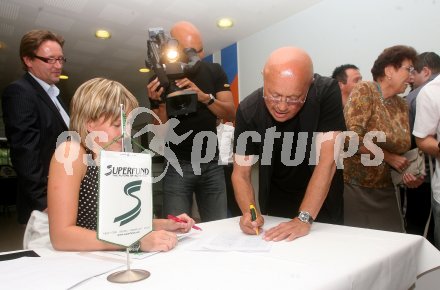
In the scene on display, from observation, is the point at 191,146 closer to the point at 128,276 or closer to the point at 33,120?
the point at 33,120

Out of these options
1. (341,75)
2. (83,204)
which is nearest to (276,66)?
(83,204)

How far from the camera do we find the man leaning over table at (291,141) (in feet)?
4.42

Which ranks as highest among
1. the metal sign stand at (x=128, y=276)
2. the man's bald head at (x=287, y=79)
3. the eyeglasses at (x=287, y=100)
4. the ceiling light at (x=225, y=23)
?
the ceiling light at (x=225, y=23)

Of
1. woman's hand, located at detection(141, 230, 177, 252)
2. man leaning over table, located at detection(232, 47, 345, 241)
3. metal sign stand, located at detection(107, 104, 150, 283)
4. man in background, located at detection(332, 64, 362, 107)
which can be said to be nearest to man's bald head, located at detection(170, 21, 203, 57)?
man leaning over table, located at detection(232, 47, 345, 241)

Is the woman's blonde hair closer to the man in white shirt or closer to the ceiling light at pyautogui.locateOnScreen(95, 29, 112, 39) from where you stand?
the man in white shirt

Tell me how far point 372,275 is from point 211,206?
122cm

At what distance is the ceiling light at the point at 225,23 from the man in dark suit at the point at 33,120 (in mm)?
2917

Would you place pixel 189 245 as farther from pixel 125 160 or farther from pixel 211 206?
pixel 211 206

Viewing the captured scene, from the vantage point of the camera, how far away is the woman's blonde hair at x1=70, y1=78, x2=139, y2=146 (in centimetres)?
113

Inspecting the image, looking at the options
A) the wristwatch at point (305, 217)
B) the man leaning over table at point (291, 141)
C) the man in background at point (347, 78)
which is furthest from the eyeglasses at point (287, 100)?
the man in background at point (347, 78)

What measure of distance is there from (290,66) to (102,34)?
13.7ft

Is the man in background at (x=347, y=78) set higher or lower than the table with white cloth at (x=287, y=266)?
higher

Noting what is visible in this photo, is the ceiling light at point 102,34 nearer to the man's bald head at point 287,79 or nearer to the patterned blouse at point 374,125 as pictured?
the patterned blouse at point 374,125

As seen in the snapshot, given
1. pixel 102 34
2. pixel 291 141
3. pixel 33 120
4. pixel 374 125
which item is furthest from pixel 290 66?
pixel 102 34
